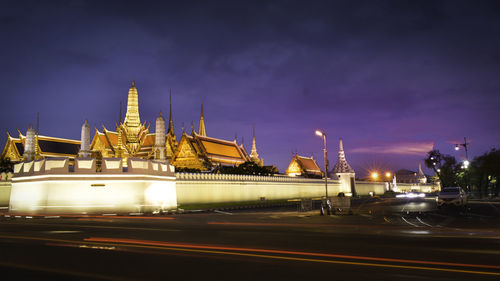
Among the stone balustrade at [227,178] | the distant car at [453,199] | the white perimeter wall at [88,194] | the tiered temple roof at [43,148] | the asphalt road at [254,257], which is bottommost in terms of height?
the asphalt road at [254,257]

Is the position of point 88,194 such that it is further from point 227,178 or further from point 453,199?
point 453,199

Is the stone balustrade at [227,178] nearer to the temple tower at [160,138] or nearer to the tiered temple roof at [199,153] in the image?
the temple tower at [160,138]

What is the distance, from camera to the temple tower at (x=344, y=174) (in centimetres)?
8256

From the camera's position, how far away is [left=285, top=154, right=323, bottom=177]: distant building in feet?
318

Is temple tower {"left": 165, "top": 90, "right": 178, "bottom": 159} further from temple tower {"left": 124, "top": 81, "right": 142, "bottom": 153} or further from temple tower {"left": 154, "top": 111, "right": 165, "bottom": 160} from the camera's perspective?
temple tower {"left": 154, "top": 111, "right": 165, "bottom": 160}

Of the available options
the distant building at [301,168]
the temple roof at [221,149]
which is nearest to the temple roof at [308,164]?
the distant building at [301,168]

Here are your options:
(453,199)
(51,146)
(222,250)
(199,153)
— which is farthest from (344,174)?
(222,250)

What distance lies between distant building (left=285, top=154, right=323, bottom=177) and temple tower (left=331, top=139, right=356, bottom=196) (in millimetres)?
11861

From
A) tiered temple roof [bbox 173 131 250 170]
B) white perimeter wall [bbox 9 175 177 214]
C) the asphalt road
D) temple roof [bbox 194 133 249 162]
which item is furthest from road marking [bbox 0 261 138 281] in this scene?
temple roof [bbox 194 133 249 162]

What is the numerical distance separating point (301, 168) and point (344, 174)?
15.5 metres

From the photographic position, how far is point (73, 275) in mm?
7176

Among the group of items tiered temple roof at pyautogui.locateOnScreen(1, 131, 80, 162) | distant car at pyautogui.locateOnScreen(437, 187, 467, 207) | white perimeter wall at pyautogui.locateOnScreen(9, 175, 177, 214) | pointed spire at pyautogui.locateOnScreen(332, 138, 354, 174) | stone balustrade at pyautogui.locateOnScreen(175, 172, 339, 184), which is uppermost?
tiered temple roof at pyautogui.locateOnScreen(1, 131, 80, 162)

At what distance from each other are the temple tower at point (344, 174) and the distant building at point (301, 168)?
Answer: 11.9 metres

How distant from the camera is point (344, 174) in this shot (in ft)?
272
